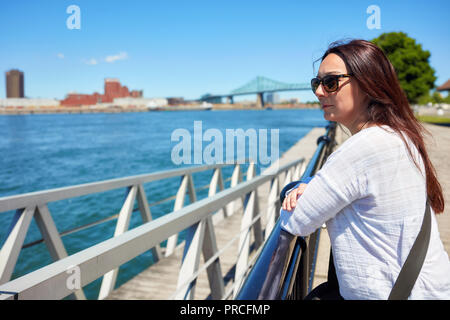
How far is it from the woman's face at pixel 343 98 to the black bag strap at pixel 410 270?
1.21ft

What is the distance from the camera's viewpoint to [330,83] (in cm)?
111

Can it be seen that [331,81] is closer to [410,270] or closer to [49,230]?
[410,270]

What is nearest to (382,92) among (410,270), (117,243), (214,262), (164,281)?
(410,270)

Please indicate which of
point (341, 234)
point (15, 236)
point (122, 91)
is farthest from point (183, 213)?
point (122, 91)

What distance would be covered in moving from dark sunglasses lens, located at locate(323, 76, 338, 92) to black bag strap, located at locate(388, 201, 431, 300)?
0.47m

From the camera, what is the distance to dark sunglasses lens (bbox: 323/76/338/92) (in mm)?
1101

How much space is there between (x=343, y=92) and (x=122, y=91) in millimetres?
107671

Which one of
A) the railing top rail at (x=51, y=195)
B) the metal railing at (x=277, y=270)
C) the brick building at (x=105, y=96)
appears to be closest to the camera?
the metal railing at (x=277, y=270)

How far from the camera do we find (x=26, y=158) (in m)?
28.0

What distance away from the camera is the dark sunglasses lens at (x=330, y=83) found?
110 cm

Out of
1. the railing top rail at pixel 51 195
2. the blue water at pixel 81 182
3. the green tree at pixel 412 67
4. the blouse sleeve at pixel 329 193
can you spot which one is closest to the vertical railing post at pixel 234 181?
the blue water at pixel 81 182

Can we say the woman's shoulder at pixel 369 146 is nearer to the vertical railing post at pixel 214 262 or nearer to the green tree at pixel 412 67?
the vertical railing post at pixel 214 262

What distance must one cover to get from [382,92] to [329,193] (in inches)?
13.9

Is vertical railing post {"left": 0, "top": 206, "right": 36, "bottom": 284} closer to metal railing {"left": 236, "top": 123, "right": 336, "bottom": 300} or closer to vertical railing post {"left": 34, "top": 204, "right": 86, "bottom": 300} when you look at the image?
vertical railing post {"left": 34, "top": 204, "right": 86, "bottom": 300}
